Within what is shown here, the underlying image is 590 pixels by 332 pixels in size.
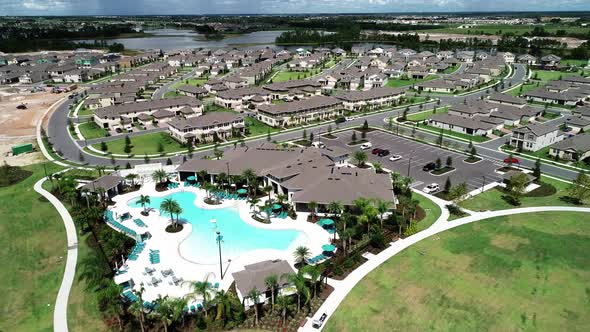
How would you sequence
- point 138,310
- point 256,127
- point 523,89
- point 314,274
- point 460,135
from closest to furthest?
point 138,310, point 314,274, point 460,135, point 256,127, point 523,89

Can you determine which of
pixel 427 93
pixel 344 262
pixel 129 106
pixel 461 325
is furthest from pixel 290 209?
pixel 427 93

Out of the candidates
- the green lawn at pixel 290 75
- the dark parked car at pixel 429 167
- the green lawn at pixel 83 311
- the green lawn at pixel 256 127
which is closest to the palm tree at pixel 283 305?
the green lawn at pixel 83 311

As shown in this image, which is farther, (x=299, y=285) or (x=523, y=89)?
(x=523, y=89)

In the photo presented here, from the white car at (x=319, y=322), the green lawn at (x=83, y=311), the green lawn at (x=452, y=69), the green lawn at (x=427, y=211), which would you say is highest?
the green lawn at (x=452, y=69)

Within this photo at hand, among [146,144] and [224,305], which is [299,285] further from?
[146,144]

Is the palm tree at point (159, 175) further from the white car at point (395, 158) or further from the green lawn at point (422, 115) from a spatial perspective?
the green lawn at point (422, 115)

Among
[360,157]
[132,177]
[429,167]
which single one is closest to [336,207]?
[360,157]

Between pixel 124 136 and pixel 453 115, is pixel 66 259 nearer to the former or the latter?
pixel 124 136
